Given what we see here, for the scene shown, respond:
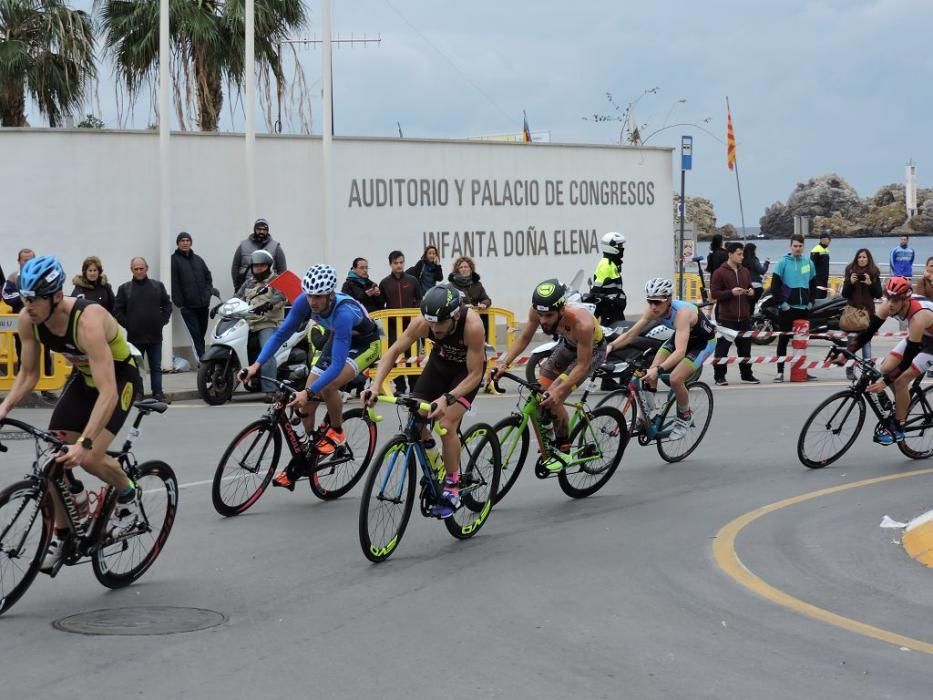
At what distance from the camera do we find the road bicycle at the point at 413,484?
28.1 ft

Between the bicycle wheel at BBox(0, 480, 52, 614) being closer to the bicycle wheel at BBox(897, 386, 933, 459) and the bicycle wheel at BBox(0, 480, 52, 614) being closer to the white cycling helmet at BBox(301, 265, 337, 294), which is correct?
the white cycling helmet at BBox(301, 265, 337, 294)

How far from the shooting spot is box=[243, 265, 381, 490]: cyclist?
10336mm

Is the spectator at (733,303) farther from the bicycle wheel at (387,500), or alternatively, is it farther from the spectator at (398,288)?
the bicycle wheel at (387,500)

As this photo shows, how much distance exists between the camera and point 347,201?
23266 mm

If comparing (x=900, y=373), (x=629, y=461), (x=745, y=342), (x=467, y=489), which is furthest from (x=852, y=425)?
(x=745, y=342)

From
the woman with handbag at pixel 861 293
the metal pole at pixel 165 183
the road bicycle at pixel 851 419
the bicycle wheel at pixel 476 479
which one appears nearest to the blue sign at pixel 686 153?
the woman with handbag at pixel 861 293

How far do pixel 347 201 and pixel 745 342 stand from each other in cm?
745

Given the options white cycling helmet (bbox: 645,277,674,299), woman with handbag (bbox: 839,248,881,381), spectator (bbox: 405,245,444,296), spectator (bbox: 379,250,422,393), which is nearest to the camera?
white cycling helmet (bbox: 645,277,674,299)

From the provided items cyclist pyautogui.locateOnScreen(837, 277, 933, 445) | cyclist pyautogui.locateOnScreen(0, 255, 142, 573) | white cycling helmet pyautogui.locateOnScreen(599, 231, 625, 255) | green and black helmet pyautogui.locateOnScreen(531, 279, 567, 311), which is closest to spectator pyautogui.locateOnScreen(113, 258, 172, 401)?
white cycling helmet pyautogui.locateOnScreen(599, 231, 625, 255)

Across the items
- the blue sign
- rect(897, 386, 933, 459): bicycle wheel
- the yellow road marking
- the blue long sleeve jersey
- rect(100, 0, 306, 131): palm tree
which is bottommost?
the yellow road marking

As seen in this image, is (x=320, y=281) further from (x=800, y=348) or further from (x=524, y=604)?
(x=800, y=348)

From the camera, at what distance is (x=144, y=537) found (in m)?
8.23

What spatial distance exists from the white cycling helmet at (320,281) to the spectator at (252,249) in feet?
31.9

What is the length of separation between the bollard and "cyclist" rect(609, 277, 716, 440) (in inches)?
284
